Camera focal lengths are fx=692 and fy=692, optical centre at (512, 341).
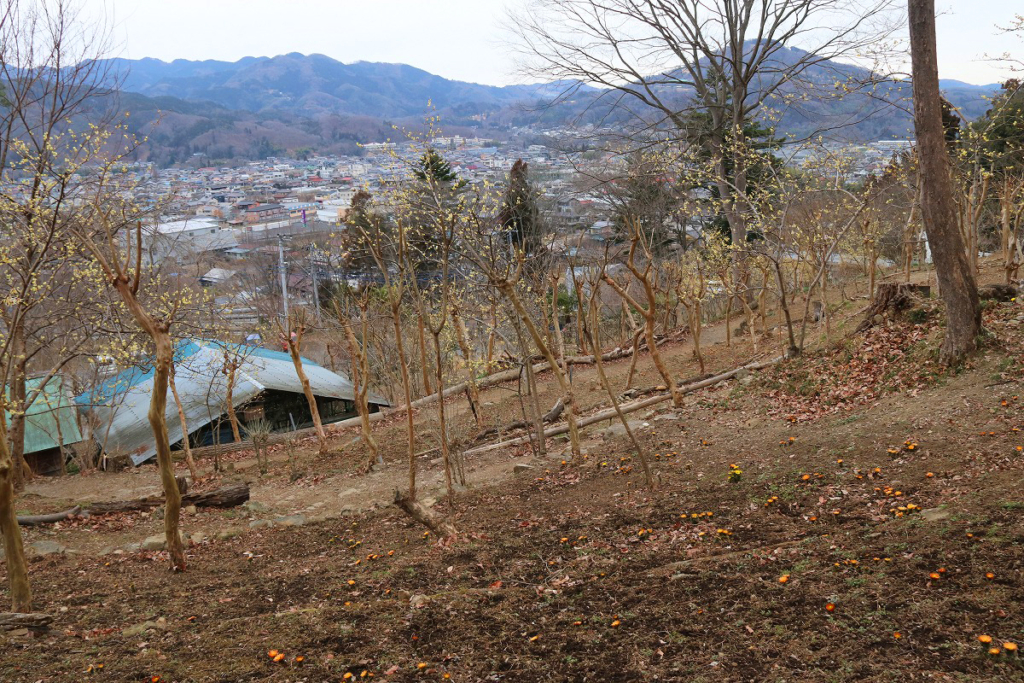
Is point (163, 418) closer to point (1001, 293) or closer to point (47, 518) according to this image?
point (47, 518)

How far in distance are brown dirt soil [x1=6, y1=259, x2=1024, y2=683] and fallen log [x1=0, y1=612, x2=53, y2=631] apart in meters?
0.12

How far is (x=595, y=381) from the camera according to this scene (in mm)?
18109

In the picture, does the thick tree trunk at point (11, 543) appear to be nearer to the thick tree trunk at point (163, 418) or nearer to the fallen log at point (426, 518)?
the thick tree trunk at point (163, 418)

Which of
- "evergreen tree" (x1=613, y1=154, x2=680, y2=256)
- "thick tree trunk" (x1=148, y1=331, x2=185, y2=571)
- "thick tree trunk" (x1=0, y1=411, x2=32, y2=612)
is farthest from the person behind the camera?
"evergreen tree" (x1=613, y1=154, x2=680, y2=256)

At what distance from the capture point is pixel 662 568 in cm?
536

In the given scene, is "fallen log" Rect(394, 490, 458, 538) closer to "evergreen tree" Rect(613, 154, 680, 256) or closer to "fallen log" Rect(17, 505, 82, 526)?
"fallen log" Rect(17, 505, 82, 526)

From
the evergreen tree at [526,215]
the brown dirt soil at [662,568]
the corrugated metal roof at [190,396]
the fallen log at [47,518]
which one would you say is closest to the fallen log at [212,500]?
the fallen log at [47,518]

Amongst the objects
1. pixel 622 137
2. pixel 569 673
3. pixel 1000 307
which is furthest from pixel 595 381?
pixel 569 673

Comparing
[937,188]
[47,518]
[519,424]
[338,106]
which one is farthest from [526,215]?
[338,106]

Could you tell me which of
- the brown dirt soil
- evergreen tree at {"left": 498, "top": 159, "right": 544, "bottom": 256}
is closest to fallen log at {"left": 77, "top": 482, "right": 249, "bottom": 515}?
the brown dirt soil

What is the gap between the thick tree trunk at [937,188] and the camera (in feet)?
27.2

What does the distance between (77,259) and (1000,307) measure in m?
14.7

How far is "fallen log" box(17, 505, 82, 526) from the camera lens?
9.83m

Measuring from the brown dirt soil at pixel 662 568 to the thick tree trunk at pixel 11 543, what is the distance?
39cm
